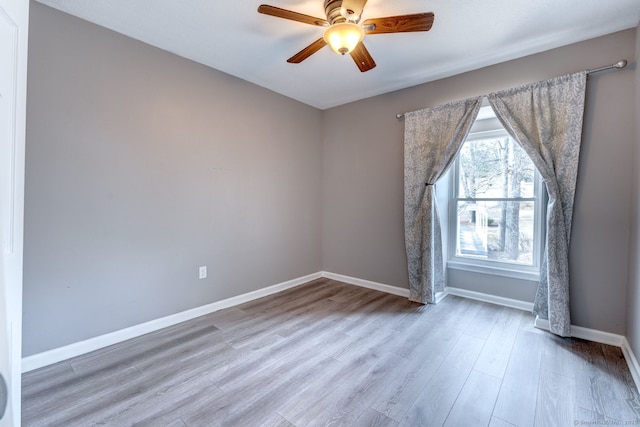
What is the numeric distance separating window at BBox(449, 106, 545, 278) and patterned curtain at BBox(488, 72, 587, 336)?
0.42 metres

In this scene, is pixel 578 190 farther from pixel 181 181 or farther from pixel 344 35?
pixel 181 181

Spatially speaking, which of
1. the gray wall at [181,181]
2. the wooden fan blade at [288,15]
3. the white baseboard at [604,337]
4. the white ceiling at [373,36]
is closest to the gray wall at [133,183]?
the gray wall at [181,181]

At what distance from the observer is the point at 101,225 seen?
219 centimetres

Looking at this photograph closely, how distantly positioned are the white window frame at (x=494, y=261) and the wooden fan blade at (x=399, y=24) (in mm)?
1778

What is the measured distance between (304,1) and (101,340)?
294 centimetres

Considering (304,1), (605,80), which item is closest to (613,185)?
(605,80)

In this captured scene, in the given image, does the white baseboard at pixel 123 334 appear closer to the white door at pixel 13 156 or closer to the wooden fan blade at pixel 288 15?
the white door at pixel 13 156

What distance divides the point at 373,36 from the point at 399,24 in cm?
59

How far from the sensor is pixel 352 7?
168cm

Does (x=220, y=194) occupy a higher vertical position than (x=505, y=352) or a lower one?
higher

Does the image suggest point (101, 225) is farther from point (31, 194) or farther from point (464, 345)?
point (464, 345)

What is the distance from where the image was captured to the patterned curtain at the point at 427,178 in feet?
9.55

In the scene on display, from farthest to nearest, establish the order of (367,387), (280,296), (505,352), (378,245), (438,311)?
(378,245)
(280,296)
(438,311)
(505,352)
(367,387)

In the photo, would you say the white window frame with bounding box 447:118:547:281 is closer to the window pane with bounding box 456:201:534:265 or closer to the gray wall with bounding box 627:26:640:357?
the window pane with bounding box 456:201:534:265
